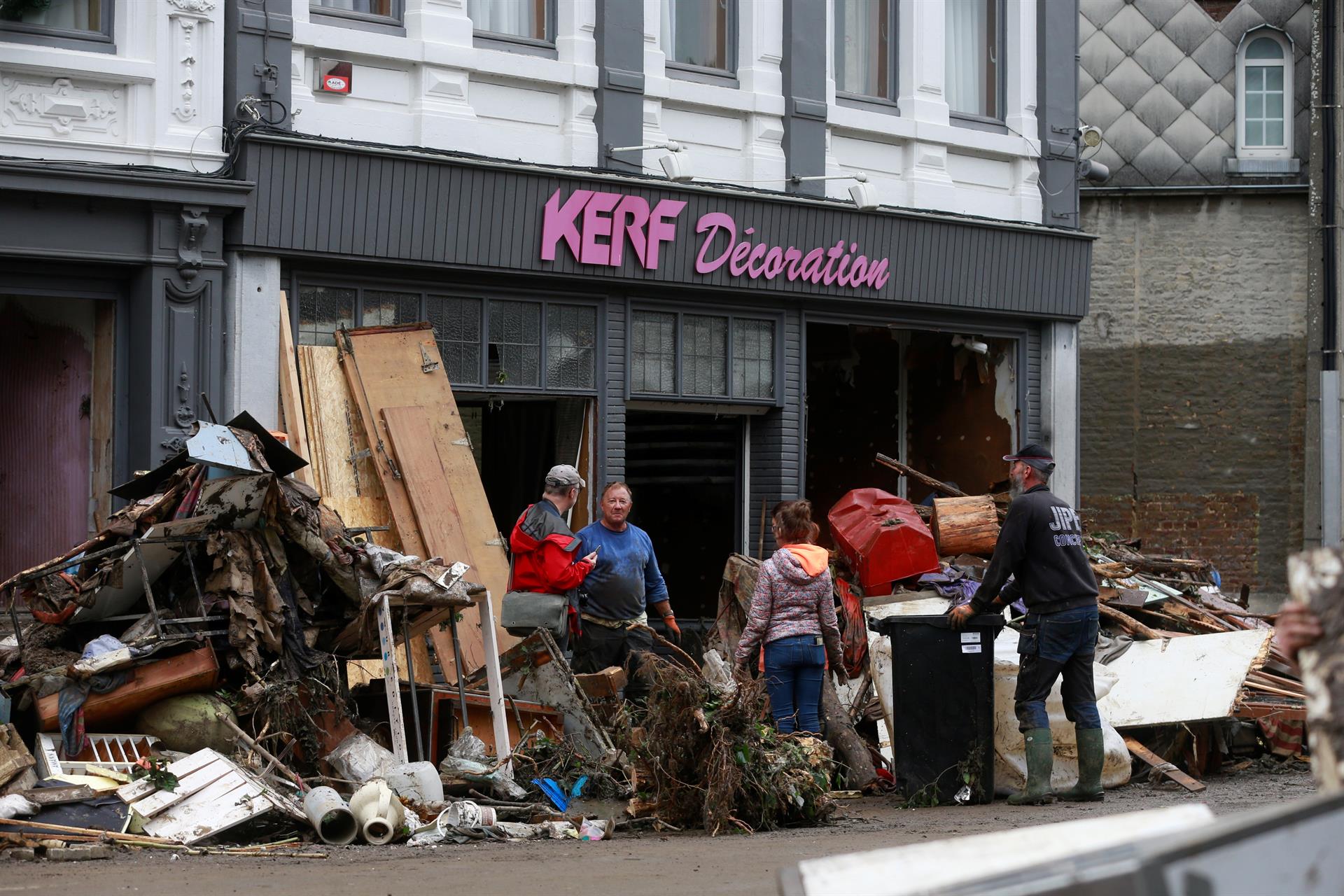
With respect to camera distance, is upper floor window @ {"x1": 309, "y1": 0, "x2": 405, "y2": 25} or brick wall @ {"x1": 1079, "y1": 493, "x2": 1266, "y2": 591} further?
brick wall @ {"x1": 1079, "y1": 493, "x2": 1266, "y2": 591}

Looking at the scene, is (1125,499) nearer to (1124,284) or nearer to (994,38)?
(1124,284)

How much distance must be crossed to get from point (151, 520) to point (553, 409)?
197 inches

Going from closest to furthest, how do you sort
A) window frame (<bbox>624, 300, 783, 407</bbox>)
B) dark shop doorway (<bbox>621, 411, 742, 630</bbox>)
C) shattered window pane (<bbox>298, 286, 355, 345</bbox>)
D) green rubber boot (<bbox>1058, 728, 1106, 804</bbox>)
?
green rubber boot (<bbox>1058, 728, 1106, 804</bbox>) → shattered window pane (<bbox>298, 286, 355, 345</bbox>) → window frame (<bbox>624, 300, 783, 407</bbox>) → dark shop doorway (<bbox>621, 411, 742, 630</bbox>)

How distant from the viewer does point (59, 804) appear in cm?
766

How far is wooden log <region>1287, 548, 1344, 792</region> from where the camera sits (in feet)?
10.9

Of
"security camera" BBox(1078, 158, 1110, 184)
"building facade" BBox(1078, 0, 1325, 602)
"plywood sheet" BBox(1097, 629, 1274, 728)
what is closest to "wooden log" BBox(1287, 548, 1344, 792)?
"plywood sheet" BBox(1097, 629, 1274, 728)

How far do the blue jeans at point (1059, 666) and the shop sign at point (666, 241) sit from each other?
16.0 feet

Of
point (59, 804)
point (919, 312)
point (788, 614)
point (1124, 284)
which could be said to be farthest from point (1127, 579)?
point (59, 804)

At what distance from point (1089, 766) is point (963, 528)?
4.29 metres

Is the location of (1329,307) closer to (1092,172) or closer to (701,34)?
(1092,172)

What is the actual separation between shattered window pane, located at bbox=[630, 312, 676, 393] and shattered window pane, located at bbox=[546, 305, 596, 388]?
0.37 m

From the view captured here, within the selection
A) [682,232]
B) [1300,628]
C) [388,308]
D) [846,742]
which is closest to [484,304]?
[388,308]

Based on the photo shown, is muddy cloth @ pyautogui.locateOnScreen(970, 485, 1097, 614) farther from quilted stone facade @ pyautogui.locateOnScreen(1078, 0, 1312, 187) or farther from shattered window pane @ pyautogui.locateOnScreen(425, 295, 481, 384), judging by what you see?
quilted stone facade @ pyautogui.locateOnScreen(1078, 0, 1312, 187)

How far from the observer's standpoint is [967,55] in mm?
15781
